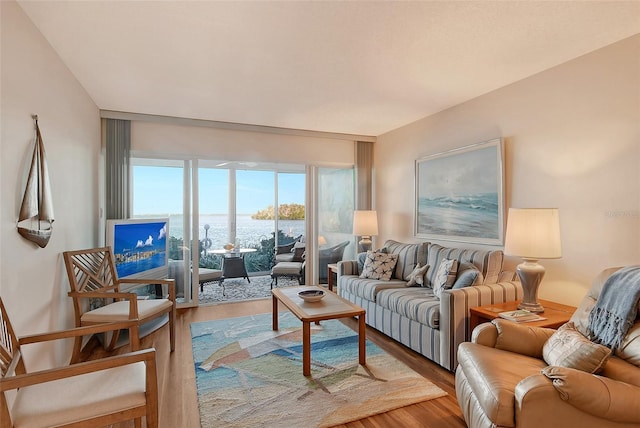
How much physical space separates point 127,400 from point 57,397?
32cm

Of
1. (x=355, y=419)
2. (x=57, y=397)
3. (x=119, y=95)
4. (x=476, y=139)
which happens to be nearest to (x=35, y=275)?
(x=57, y=397)

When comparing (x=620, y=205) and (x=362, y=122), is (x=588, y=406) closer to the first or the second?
(x=620, y=205)

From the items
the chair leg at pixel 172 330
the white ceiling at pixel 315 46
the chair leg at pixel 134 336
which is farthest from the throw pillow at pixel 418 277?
the chair leg at pixel 134 336

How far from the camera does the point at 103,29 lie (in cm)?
226

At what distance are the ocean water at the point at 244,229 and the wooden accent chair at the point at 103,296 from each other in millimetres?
3025

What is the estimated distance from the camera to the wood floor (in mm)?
2088

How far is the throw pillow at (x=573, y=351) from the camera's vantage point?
1.61 metres

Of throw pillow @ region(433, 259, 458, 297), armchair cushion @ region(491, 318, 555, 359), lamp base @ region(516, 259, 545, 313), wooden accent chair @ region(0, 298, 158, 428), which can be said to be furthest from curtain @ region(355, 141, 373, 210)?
wooden accent chair @ region(0, 298, 158, 428)

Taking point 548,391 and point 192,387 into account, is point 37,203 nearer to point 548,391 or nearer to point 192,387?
point 192,387

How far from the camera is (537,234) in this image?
253cm

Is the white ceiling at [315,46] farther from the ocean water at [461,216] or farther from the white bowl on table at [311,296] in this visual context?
the white bowl on table at [311,296]

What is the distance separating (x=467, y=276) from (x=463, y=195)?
120cm

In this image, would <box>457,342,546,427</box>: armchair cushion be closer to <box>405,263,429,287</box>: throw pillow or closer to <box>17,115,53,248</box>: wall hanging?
<box>405,263,429,287</box>: throw pillow

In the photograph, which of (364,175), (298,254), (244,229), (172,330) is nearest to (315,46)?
(172,330)
